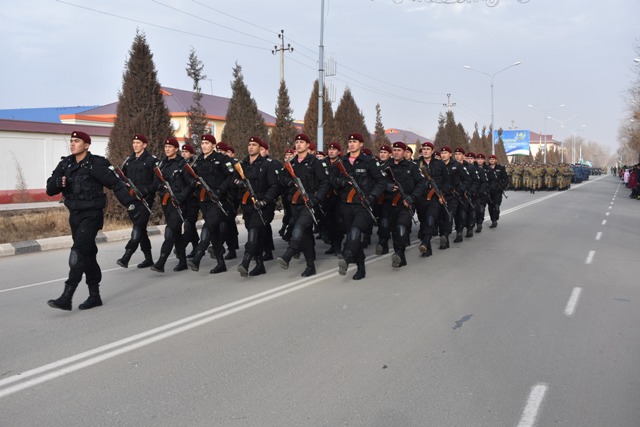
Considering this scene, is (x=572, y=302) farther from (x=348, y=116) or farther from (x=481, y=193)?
(x=348, y=116)

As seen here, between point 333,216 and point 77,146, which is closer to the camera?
point 77,146

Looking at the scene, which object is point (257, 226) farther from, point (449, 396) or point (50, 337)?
point (449, 396)

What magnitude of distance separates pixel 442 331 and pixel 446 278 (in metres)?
2.68

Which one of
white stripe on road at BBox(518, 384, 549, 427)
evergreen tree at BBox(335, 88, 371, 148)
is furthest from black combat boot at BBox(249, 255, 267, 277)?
evergreen tree at BBox(335, 88, 371, 148)

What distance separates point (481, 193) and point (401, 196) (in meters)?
5.31

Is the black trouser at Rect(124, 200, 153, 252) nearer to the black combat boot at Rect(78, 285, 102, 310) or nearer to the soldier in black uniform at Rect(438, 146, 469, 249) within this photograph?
the black combat boot at Rect(78, 285, 102, 310)

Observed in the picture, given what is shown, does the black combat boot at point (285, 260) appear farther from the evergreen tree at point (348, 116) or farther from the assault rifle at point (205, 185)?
the evergreen tree at point (348, 116)

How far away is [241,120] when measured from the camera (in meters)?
21.4

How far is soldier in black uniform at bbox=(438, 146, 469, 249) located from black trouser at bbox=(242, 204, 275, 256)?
4038mm

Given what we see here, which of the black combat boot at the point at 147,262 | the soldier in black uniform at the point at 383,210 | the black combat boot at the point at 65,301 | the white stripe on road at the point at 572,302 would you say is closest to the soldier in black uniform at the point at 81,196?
the black combat boot at the point at 65,301

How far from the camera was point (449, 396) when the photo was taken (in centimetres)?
397

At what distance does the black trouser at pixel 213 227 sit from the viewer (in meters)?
8.16

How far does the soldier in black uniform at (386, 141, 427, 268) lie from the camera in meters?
8.75

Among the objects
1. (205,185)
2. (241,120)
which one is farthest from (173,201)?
(241,120)
